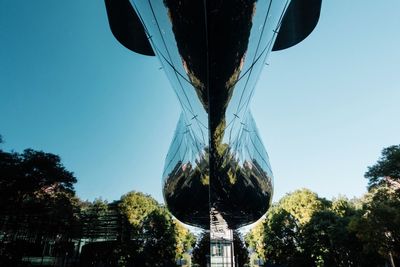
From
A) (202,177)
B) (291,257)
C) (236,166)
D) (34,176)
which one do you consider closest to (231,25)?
(236,166)

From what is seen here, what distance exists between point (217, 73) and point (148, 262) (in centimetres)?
3480

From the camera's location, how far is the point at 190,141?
8.69 meters

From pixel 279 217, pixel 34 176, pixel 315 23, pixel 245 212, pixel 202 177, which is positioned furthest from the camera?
pixel 279 217

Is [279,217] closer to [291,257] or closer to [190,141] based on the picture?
[291,257]

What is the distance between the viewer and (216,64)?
3605 mm

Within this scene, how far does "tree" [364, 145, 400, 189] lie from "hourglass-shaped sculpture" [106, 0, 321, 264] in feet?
53.1

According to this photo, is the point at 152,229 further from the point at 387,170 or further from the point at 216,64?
the point at 216,64

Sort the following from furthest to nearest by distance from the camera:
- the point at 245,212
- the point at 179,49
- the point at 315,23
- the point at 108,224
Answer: the point at 108,224 < the point at 245,212 < the point at 315,23 < the point at 179,49

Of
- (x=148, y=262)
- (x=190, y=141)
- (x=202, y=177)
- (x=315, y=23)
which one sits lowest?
(x=148, y=262)

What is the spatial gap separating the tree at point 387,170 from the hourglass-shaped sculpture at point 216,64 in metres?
16.2

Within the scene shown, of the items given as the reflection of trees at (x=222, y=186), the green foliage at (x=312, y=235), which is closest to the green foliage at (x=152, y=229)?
the green foliage at (x=312, y=235)

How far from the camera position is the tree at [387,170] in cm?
2209

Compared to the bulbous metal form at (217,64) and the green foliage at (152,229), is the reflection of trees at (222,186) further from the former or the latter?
the green foliage at (152,229)

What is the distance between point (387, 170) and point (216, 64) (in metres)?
24.9
